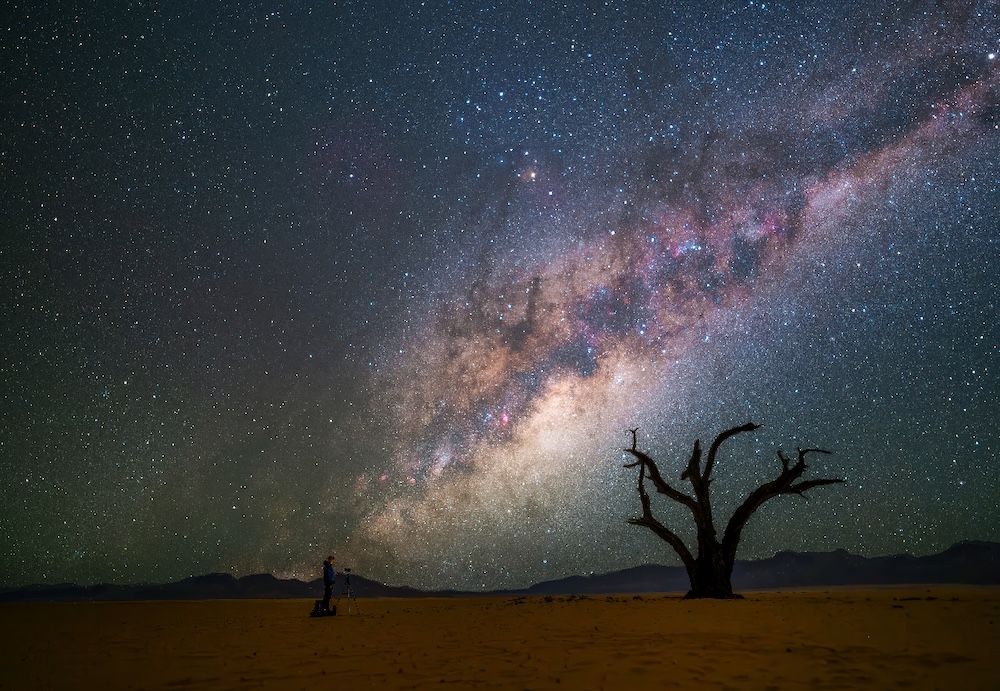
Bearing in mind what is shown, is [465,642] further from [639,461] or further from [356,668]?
[639,461]

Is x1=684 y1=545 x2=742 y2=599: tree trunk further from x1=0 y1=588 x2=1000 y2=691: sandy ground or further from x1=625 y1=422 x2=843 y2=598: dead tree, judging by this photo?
x1=0 y1=588 x2=1000 y2=691: sandy ground

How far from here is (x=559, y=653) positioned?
12.2 metres

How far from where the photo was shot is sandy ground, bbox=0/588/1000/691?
9.59 m

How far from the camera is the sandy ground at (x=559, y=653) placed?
31.5ft

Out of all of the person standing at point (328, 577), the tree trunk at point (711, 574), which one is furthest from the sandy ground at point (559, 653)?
the tree trunk at point (711, 574)

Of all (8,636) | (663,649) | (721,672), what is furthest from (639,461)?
(8,636)

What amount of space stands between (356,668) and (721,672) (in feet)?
20.0

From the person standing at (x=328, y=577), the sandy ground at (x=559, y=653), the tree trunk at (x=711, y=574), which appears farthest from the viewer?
the tree trunk at (x=711, y=574)

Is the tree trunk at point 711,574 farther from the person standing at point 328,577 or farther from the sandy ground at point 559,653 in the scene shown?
the person standing at point 328,577

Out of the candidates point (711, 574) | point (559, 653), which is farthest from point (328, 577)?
point (711, 574)

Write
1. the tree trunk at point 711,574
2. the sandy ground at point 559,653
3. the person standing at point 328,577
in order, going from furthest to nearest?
the tree trunk at point 711,574
the person standing at point 328,577
the sandy ground at point 559,653

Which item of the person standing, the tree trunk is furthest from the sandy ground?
the tree trunk

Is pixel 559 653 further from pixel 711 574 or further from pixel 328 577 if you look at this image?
pixel 711 574

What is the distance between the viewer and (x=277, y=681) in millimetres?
10148
